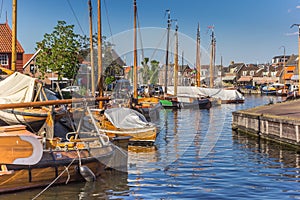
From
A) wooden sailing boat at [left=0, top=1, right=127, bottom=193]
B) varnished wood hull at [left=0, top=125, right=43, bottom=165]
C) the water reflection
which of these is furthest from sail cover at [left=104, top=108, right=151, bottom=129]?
varnished wood hull at [left=0, top=125, right=43, bottom=165]

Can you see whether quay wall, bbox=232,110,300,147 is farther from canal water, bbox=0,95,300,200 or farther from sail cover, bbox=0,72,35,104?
sail cover, bbox=0,72,35,104

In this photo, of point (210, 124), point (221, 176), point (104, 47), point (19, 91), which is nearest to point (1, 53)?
point (104, 47)

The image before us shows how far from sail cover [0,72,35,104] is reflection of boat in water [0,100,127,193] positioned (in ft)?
15.4

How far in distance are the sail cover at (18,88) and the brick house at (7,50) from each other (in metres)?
35.2

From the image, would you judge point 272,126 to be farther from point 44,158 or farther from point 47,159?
point 44,158

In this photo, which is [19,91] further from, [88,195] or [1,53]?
[1,53]

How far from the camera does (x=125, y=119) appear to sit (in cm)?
2955

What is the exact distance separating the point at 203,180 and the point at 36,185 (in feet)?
22.5

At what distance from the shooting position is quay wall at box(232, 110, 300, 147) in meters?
28.8

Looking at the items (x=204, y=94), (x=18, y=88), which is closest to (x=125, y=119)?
(x=18, y=88)

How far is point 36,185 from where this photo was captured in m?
17.6

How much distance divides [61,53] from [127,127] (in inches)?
1312

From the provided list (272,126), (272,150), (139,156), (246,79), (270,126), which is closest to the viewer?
(139,156)

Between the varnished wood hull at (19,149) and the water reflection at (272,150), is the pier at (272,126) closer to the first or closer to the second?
the water reflection at (272,150)
